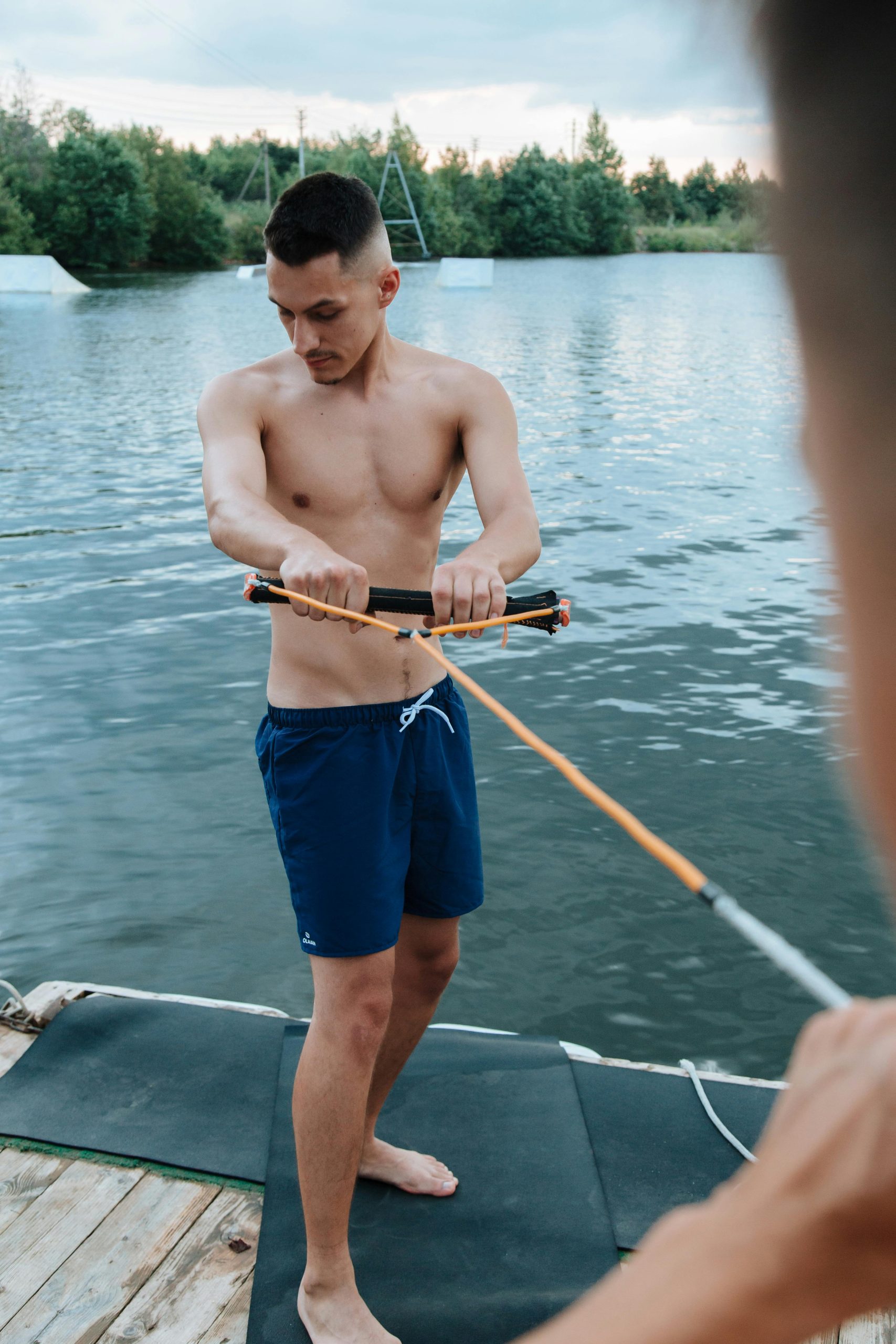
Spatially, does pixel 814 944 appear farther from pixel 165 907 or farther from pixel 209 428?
pixel 209 428

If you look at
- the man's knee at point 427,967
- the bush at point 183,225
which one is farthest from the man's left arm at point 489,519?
the bush at point 183,225

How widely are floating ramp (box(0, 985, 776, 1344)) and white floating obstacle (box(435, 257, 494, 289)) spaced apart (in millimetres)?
47235

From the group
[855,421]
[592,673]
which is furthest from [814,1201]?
[592,673]

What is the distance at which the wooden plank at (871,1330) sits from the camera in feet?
8.00

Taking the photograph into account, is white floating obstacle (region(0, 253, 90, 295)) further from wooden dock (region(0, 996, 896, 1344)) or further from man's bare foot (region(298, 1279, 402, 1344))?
man's bare foot (region(298, 1279, 402, 1344))

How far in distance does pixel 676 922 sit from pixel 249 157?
358 feet

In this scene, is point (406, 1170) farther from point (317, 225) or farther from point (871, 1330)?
point (317, 225)

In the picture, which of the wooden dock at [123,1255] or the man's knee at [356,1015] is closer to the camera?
the wooden dock at [123,1255]

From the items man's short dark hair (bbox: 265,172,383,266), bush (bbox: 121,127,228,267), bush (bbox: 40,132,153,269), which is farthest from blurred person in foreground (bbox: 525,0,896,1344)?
bush (bbox: 121,127,228,267)

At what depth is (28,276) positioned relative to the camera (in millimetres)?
46000

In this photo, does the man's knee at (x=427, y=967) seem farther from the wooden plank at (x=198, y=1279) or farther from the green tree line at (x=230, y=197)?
the green tree line at (x=230, y=197)

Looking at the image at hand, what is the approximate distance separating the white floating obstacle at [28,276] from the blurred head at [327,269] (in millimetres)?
47457

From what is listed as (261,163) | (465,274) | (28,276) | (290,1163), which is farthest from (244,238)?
(290,1163)

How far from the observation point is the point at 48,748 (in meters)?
6.97
